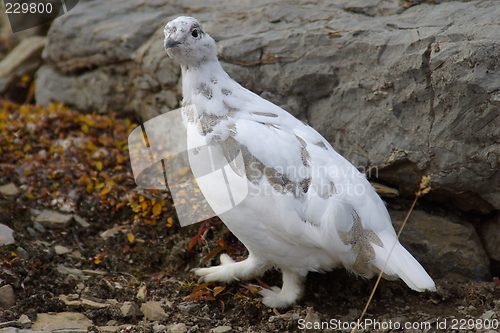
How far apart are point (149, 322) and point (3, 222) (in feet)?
5.54

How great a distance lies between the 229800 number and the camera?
6672 millimetres

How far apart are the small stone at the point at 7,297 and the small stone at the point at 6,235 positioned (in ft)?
1.66

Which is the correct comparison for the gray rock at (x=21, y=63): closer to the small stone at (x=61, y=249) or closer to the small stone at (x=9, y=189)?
the small stone at (x=9, y=189)

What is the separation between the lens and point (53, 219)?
4.27 metres

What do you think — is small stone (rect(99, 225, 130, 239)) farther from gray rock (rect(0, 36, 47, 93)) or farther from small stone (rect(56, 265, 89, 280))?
gray rock (rect(0, 36, 47, 93))

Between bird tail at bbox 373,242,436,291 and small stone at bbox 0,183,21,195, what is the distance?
3.38 metres

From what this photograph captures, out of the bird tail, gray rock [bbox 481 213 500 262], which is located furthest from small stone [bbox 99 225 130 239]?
gray rock [bbox 481 213 500 262]

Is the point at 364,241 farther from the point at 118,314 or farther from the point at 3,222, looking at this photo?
the point at 3,222

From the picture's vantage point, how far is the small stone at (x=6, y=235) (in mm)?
3632

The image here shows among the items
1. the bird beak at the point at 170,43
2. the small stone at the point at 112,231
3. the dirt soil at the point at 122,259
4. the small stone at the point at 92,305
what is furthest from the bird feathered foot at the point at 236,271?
the bird beak at the point at 170,43

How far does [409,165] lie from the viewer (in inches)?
154

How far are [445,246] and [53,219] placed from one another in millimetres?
3479

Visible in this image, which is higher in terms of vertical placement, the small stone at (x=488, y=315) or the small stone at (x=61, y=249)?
the small stone at (x=61, y=249)

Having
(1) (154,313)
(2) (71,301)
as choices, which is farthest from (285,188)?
(2) (71,301)
